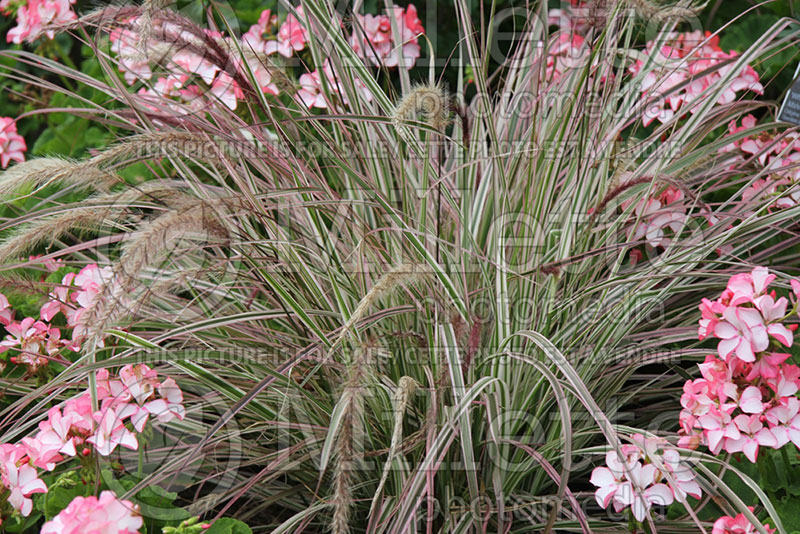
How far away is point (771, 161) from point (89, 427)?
158cm

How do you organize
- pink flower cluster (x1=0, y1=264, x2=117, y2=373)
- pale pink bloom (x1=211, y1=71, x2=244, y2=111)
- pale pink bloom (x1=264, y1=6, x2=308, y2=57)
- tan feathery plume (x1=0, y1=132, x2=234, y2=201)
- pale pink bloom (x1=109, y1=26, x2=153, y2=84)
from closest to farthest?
tan feathery plume (x1=0, y1=132, x2=234, y2=201) → pale pink bloom (x1=109, y1=26, x2=153, y2=84) → pink flower cluster (x1=0, y1=264, x2=117, y2=373) → pale pink bloom (x1=211, y1=71, x2=244, y2=111) → pale pink bloom (x1=264, y1=6, x2=308, y2=57)

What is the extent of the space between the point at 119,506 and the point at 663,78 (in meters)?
1.52

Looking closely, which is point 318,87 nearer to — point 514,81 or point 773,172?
point 514,81

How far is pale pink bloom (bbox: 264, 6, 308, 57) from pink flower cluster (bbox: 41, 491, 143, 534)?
55.0 inches

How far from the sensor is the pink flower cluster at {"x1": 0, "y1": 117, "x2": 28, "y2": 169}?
2.14 m

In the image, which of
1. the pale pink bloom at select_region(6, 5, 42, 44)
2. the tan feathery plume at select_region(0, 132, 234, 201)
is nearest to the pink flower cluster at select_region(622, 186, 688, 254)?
the tan feathery plume at select_region(0, 132, 234, 201)

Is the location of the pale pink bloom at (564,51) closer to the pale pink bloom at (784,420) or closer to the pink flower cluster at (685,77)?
the pink flower cluster at (685,77)

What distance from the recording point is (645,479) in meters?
1.13

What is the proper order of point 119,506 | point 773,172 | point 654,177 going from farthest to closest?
point 773,172 < point 654,177 < point 119,506

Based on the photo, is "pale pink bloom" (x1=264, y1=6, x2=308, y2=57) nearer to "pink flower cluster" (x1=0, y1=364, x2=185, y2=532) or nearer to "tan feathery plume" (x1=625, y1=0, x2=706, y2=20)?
"tan feathery plume" (x1=625, y1=0, x2=706, y2=20)

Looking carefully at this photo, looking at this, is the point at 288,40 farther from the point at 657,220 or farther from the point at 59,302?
the point at 657,220

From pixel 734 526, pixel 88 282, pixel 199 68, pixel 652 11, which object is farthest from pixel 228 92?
pixel 734 526

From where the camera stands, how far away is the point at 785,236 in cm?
189

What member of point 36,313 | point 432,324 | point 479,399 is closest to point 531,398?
point 479,399
